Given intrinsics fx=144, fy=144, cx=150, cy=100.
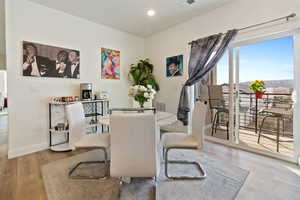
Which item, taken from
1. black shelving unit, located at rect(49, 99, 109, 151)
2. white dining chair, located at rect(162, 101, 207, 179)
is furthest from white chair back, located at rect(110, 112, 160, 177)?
black shelving unit, located at rect(49, 99, 109, 151)

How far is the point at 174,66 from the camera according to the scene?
366cm

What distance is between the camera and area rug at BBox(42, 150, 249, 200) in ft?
4.87

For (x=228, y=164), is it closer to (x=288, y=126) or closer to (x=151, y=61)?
(x=288, y=126)

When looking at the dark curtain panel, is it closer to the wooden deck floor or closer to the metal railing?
the metal railing

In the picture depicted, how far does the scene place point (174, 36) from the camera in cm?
363

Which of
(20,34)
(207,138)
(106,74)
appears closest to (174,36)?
(106,74)

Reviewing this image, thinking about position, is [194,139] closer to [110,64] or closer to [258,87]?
[258,87]

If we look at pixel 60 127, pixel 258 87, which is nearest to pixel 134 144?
pixel 60 127

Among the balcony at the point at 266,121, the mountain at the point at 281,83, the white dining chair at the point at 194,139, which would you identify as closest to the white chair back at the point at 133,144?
the white dining chair at the point at 194,139

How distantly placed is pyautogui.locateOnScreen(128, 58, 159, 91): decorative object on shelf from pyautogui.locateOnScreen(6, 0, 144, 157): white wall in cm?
91

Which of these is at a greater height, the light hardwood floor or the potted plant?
the potted plant

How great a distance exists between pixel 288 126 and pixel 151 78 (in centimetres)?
298

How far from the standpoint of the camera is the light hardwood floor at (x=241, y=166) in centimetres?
151

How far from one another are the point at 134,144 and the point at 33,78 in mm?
2537
